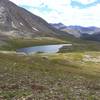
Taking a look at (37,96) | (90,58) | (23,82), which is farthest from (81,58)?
(37,96)

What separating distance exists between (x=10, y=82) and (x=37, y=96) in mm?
11313

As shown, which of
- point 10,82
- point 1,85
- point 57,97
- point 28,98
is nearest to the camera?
point 28,98

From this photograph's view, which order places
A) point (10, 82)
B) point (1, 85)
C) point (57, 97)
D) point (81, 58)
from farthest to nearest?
point (81, 58), point (10, 82), point (1, 85), point (57, 97)

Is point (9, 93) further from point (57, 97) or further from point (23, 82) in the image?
point (23, 82)

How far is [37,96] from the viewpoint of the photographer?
31266 mm

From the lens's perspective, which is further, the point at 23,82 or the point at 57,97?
the point at 23,82

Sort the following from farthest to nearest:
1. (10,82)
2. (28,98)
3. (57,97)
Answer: (10,82) → (57,97) → (28,98)

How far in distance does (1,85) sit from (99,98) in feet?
40.5

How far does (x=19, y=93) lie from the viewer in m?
32.8

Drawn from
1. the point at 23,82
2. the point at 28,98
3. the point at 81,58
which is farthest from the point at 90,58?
the point at 28,98

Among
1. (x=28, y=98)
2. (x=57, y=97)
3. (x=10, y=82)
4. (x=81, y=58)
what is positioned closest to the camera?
(x=28, y=98)

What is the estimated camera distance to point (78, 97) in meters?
33.2

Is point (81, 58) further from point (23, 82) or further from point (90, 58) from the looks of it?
point (23, 82)

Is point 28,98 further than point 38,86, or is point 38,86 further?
point 38,86
